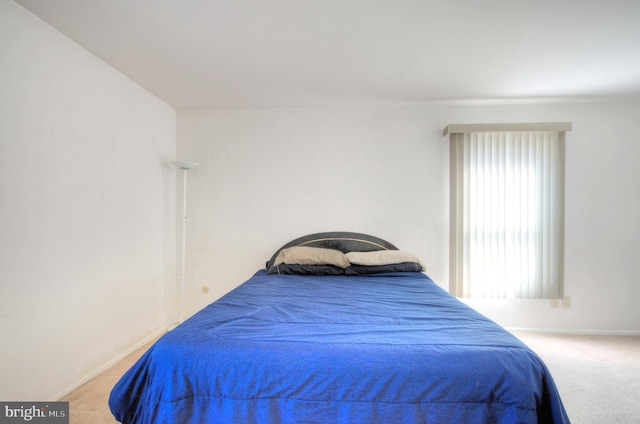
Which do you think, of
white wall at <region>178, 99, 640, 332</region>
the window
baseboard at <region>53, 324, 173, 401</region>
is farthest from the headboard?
baseboard at <region>53, 324, 173, 401</region>

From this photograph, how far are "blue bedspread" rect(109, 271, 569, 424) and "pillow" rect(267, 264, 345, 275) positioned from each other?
140 cm

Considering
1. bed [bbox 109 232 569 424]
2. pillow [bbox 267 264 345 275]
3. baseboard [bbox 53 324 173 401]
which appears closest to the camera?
bed [bbox 109 232 569 424]

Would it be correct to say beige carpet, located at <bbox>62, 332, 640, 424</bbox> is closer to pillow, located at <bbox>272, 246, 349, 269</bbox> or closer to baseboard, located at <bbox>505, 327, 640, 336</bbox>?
baseboard, located at <bbox>505, 327, 640, 336</bbox>

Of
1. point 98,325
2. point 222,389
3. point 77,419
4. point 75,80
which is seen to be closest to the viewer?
point 222,389

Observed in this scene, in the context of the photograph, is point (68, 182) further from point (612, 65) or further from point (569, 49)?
point (612, 65)

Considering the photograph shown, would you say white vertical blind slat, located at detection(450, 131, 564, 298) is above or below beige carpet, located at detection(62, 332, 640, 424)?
above

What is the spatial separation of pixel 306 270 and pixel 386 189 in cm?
131

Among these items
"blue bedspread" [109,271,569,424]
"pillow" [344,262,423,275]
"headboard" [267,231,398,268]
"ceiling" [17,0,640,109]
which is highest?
"ceiling" [17,0,640,109]

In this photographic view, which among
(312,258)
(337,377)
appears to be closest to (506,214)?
(312,258)

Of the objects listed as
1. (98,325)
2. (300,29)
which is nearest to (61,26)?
(300,29)

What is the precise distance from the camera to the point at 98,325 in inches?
88.9

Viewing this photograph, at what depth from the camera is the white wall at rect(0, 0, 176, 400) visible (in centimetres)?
166

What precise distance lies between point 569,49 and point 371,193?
1.98 m

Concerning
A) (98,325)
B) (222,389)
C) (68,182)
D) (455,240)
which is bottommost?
(98,325)
